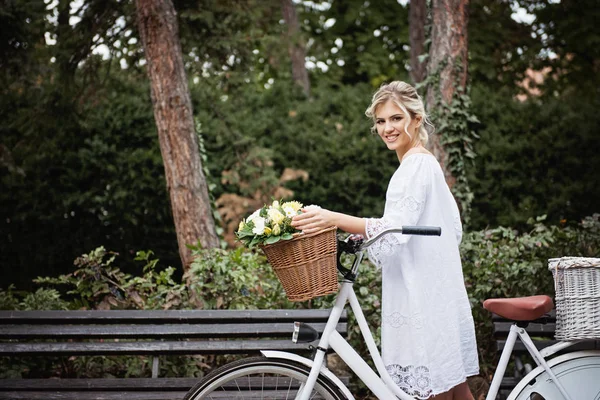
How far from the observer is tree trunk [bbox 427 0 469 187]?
6.30m

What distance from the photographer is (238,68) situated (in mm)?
9336

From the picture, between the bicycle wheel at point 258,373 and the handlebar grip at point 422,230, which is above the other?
the handlebar grip at point 422,230

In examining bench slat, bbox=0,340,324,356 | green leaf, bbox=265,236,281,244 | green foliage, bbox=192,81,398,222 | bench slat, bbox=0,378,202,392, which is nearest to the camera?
green leaf, bbox=265,236,281,244

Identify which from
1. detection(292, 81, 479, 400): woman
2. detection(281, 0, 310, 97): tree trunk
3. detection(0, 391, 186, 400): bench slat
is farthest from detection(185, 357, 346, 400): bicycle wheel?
detection(281, 0, 310, 97): tree trunk

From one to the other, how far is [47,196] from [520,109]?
23.1ft

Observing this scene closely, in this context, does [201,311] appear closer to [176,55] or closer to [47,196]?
[176,55]

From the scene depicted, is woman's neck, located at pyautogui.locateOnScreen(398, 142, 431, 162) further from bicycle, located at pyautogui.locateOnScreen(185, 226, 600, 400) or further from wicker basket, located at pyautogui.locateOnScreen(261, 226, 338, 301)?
wicker basket, located at pyautogui.locateOnScreen(261, 226, 338, 301)

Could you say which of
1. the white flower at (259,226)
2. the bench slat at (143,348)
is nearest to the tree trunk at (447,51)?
the bench slat at (143,348)

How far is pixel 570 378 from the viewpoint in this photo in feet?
11.0

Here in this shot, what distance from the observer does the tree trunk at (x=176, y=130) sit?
21.7 feet

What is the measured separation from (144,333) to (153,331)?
Answer: 6cm

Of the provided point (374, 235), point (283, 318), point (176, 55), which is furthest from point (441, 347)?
point (176, 55)

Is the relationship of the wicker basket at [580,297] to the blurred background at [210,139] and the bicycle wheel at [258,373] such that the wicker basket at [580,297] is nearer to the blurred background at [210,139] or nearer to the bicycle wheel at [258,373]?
the bicycle wheel at [258,373]

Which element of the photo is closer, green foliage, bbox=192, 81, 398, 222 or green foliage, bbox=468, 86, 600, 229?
green foliage, bbox=468, 86, 600, 229
